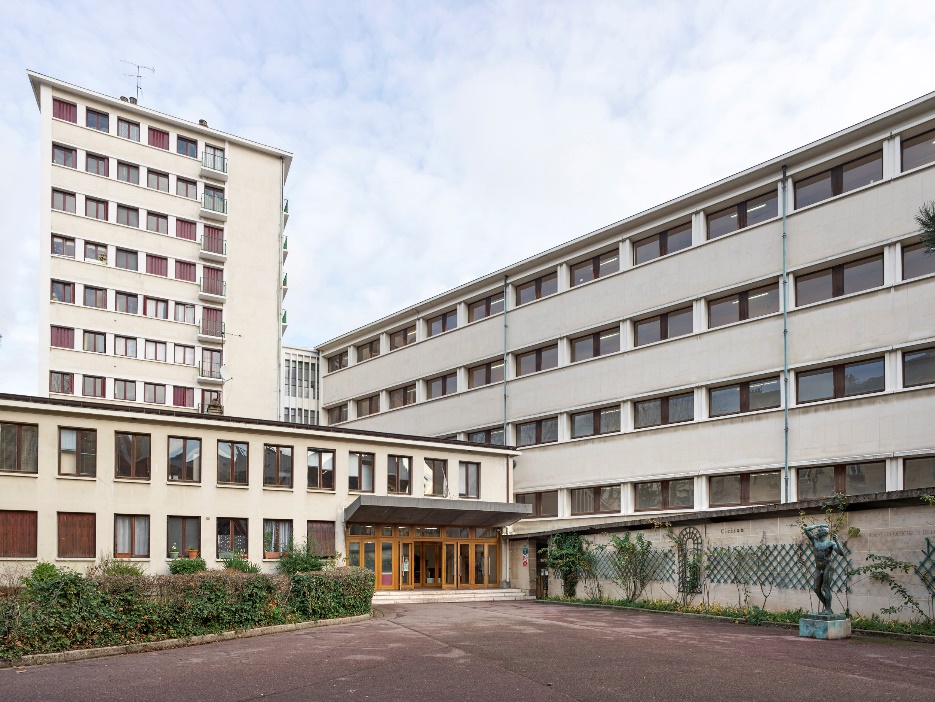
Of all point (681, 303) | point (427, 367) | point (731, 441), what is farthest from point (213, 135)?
point (731, 441)

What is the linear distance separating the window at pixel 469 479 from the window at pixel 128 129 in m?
28.6

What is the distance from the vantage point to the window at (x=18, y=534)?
2978 cm

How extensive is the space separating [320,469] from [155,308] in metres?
22.7

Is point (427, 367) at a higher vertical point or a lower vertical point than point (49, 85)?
lower

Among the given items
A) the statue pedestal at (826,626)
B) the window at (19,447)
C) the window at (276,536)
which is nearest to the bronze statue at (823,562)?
the statue pedestal at (826,626)

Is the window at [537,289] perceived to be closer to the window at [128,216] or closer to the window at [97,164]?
the window at [128,216]

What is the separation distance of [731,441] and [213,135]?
3770cm

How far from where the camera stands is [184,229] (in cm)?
5659

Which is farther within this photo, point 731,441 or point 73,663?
point 731,441

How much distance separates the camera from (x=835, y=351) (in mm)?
33031

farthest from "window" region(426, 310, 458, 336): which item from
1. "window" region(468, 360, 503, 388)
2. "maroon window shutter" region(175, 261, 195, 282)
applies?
"maroon window shutter" region(175, 261, 195, 282)

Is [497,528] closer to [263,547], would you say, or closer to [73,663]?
[263,547]

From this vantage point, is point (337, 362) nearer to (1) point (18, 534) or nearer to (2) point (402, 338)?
(2) point (402, 338)

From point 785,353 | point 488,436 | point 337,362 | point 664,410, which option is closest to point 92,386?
point 337,362
